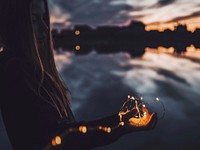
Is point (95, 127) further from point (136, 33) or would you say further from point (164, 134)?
point (136, 33)

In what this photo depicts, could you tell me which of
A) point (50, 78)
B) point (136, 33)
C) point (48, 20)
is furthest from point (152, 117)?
point (136, 33)

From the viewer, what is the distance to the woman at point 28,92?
1520mm

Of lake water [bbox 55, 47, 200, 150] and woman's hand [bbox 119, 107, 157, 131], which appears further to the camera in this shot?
lake water [bbox 55, 47, 200, 150]

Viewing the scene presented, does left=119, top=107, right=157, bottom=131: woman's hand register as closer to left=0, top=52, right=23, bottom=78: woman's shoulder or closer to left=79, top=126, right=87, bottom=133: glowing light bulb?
left=79, top=126, right=87, bottom=133: glowing light bulb

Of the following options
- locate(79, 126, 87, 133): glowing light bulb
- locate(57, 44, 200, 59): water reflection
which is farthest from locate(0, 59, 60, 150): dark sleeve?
locate(57, 44, 200, 59): water reflection

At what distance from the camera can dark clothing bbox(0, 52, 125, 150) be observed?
151 centimetres

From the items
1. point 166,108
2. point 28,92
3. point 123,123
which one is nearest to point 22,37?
point 28,92

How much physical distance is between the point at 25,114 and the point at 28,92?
0.11m

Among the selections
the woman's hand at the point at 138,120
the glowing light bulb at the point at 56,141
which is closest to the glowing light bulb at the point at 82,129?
the glowing light bulb at the point at 56,141

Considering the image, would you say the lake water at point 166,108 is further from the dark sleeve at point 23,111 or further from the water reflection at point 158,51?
the water reflection at point 158,51

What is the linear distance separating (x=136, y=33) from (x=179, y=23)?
2628 cm

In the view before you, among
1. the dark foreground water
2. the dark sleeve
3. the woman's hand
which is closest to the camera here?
the dark sleeve

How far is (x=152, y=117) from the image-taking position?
72.1 inches

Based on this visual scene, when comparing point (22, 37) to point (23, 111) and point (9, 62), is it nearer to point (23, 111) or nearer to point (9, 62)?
point (9, 62)
